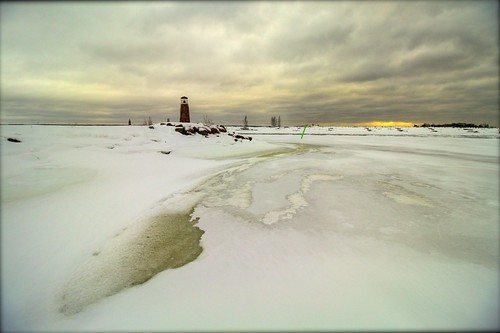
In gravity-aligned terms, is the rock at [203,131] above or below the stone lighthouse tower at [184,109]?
below

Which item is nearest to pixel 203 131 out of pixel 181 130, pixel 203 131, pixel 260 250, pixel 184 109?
pixel 203 131

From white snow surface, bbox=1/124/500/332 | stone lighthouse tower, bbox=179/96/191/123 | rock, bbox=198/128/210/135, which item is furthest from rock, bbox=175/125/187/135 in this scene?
Result: stone lighthouse tower, bbox=179/96/191/123

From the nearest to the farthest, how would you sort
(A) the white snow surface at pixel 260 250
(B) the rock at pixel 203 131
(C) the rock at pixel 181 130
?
(A) the white snow surface at pixel 260 250
(C) the rock at pixel 181 130
(B) the rock at pixel 203 131

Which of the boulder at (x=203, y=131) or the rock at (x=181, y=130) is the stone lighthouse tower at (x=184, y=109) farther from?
the rock at (x=181, y=130)

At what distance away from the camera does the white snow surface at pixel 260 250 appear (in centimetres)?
200

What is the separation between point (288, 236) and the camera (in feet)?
12.3

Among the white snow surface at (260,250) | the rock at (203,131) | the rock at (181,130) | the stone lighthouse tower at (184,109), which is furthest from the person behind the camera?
the stone lighthouse tower at (184,109)

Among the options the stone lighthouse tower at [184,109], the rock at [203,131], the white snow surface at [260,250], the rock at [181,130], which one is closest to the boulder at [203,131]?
the rock at [203,131]

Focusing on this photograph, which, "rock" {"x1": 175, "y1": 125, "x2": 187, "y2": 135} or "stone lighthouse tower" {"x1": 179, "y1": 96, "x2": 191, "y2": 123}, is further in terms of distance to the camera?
"stone lighthouse tower" {"x1": 179, "y1": 96, "x2": 191, "y2": 123}

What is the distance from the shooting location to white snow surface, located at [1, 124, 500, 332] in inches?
78.6

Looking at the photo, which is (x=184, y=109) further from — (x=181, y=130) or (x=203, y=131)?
(x=181, y=130)

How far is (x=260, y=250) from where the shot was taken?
3.37 m

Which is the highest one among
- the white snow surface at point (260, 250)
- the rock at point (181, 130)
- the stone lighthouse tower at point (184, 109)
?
the stone lighthouse tower at point (184, 109)

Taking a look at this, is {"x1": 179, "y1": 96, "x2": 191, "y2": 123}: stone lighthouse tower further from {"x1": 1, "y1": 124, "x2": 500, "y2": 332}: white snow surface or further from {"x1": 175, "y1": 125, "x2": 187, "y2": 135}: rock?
{"x1": 1, "y1": 124, "x2": 500, "y2": 332}: white snow surface
